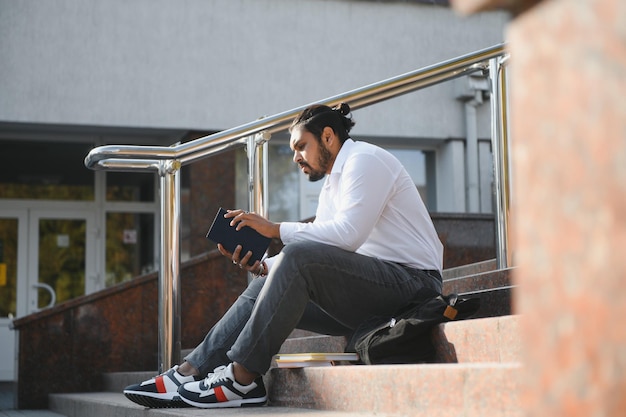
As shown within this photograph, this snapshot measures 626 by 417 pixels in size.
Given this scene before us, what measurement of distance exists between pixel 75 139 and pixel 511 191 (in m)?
7.44

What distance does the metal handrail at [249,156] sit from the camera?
13.5ft

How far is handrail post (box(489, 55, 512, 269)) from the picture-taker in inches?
162

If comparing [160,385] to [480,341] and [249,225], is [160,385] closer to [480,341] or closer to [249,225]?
[249,225]

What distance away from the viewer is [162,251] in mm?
4168

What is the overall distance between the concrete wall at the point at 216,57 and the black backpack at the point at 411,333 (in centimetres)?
726

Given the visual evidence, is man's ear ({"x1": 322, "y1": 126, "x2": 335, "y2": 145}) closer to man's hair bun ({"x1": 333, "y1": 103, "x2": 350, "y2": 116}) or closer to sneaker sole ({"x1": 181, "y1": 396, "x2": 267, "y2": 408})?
man's hair bun ({"x1": 333, "y1": 103, "x2": 350, "y2": 116})

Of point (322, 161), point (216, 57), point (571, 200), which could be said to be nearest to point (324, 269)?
point (322, 161)

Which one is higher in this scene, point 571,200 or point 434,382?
point 571,200

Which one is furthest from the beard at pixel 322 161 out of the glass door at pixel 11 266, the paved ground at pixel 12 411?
the glass door at pixel 11 266

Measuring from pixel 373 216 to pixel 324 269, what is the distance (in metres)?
0.31

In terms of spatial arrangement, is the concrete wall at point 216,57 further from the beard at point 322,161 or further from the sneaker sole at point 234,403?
the sneaker sole at point 234,403

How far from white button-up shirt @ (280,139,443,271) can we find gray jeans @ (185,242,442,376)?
7 cm

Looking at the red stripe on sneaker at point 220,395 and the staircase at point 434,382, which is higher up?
the staircase at point 434,382

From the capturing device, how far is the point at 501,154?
4211 millimetres
